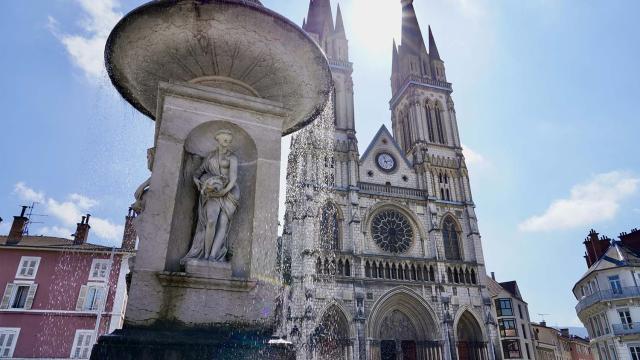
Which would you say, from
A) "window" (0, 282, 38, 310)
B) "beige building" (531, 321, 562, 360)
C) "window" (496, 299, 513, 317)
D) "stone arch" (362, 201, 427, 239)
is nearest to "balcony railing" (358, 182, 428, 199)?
"stone arch" (362, 201, 427, 239)

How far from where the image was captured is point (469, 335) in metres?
31.5

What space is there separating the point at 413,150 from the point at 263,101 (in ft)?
112

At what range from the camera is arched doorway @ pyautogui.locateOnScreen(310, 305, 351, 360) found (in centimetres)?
2672

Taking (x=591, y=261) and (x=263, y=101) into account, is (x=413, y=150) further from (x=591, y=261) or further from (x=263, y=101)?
(x=263, y=101)

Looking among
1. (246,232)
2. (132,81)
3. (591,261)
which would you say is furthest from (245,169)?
(591,261)

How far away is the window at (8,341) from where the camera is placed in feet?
63.3

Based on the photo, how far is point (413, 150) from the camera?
37781 mm

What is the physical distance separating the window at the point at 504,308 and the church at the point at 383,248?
38.6ft

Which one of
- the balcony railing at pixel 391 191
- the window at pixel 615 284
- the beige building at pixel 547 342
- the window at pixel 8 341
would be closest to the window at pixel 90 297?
the window at pixel 8 341

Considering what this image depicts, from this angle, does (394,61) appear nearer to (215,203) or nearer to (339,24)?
(339,24)

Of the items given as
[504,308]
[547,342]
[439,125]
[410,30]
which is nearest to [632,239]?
[504,308]

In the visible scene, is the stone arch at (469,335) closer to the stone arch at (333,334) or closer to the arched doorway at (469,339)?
the arched doorway at (469,339)

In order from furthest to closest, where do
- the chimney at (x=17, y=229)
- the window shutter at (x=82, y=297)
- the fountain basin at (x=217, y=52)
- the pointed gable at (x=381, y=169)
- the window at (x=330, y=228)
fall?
the pointed gable at (x=381, y=169)
the window at (x=330, y=228)
the chimney at (x=17, y=229)
the window shutter at (x=82, y=297)
the fountain basin at (x=217, y=52)

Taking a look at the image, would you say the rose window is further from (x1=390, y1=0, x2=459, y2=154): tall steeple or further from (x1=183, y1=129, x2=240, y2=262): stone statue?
(x1=183, y1=129, x2=240, y2=262): stone statue
